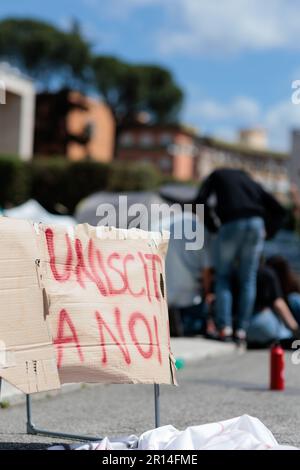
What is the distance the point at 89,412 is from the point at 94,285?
178 cm

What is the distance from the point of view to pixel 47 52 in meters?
92.1

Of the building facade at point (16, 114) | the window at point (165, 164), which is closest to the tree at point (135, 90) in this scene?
the window at point (165, 164)

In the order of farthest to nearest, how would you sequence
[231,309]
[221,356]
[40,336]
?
1. [231,309]
2. [221,356]
3. [40,336]

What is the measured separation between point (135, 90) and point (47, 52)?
1282cm

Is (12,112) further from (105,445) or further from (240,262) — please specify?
(105,445)

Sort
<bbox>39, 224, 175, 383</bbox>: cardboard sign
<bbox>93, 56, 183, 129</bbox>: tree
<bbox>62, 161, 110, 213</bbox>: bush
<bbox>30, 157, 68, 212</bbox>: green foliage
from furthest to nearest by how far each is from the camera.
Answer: <bbox>93, 56, 183, 129</bbox>: tree
<bbox>30, 157, 68, 212</bbox>: green foliage
<bbox>62, 161, 110, 213</bbox>: bush
<bbox>39, 224, 175, 383</bbox>: cardboard sign

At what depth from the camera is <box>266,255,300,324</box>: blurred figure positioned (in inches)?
414

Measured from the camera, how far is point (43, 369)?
4.28 metres

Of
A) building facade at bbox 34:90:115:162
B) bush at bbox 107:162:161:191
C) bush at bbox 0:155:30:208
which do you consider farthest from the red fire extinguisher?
building facade at bbox 34:90:115:162

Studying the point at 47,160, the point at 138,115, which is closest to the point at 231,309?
the point at 47,160

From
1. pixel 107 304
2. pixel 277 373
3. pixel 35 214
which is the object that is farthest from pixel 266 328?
pixel 35 214

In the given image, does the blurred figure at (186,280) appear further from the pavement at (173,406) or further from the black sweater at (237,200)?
the pavement at (173,406)

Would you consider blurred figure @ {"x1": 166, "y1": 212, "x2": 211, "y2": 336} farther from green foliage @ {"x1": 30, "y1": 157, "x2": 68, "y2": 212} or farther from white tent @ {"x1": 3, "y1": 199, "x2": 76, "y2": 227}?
green foliage @ {"x1": 30, "y1": 157, "x2": 68, "y2": 212}

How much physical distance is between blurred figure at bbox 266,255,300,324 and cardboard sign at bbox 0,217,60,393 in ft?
21.4
